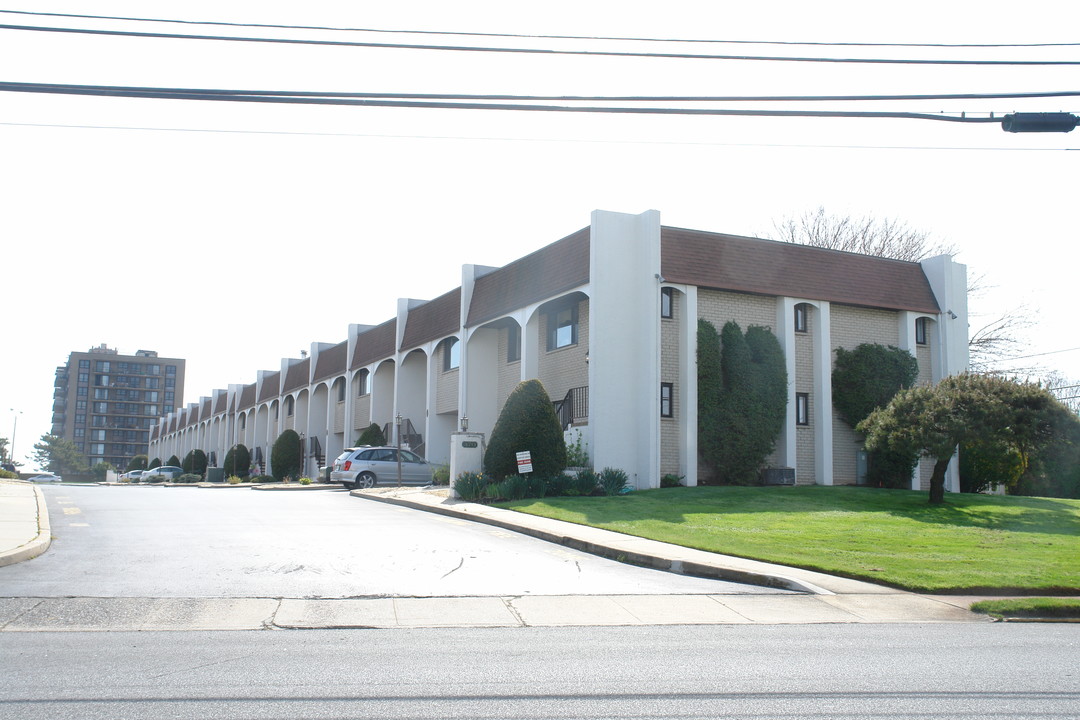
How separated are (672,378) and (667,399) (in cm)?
58

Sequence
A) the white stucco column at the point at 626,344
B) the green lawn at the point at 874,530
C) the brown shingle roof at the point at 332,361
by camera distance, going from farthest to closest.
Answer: the brown shingle roof at the point at 332,361, the white stucco column at the point at 626,344, the green lawn at the point at 874,530

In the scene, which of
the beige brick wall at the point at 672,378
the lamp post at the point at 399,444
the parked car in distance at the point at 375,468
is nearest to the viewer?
the beige brick wall at the point at 672,378

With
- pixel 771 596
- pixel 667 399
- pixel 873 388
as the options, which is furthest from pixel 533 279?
pixel 771 596

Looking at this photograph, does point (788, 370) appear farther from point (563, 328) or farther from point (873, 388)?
point (563, 328)

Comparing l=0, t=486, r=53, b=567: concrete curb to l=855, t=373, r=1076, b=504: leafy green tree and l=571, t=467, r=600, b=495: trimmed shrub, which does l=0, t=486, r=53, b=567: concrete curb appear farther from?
l=855, t=373, r=1076, b=504: leafy green tree

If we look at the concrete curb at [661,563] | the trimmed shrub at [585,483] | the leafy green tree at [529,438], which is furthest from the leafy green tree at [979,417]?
the concrete curb at [661,563]

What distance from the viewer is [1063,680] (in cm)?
681

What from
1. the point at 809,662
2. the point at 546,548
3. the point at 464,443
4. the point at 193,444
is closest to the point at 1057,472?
the point at 464,443

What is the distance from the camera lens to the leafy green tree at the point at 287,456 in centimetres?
4672

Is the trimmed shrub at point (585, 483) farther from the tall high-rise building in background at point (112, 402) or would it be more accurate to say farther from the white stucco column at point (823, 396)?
the tall high-rise building in background at point (112, 402)

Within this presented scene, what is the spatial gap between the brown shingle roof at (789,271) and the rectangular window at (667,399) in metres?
2.82

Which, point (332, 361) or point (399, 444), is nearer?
point (399, 444)

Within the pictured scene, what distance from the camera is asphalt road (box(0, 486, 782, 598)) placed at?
10.4 m

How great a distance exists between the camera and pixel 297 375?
53531 mm
